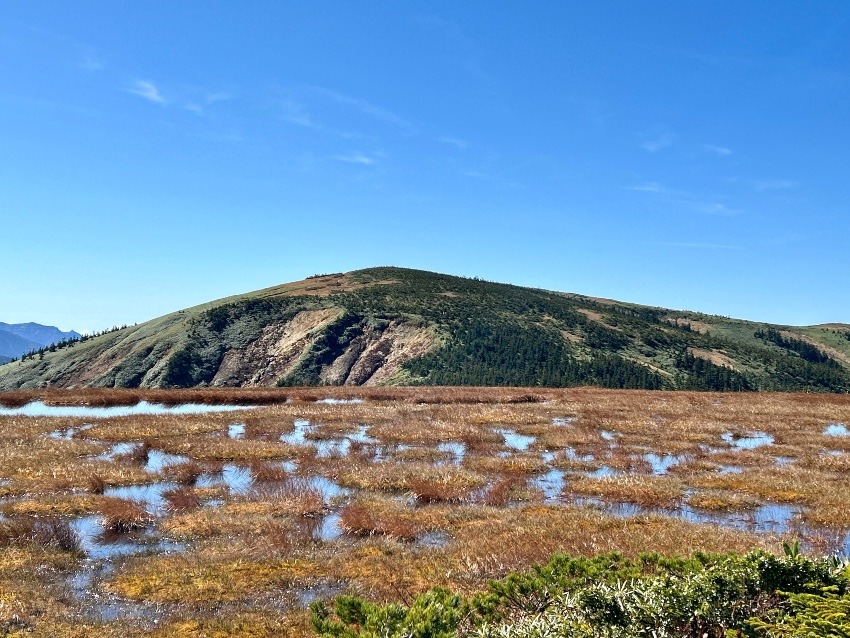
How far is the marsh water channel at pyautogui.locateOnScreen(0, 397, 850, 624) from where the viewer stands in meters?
15.4

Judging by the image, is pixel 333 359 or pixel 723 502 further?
pixel 333 359

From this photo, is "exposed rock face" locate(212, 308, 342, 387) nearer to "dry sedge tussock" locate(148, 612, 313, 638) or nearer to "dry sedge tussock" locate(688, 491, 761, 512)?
"dry sedge tussock" locate(688, 491, 761, 512)

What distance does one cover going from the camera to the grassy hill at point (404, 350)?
10525 centimetres

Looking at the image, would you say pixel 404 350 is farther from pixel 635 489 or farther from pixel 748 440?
pixel 635 489

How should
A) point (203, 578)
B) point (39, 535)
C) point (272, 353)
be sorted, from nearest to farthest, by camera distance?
point (203, 578), point (39, 535), point (272, 353)

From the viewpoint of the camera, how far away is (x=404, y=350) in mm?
111750

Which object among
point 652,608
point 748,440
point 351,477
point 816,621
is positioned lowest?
point 351,477

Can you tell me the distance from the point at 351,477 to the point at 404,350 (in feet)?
293

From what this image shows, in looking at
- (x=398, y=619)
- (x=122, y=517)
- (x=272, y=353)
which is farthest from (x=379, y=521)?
(x=272, y=353)

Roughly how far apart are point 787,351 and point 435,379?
550 ft

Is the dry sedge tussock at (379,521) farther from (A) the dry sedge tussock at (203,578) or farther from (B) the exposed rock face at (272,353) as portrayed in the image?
(B) the exposed rock face at (272,353)

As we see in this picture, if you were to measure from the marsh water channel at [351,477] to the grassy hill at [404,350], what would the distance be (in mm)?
61741

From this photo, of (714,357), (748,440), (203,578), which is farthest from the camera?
(714,357)

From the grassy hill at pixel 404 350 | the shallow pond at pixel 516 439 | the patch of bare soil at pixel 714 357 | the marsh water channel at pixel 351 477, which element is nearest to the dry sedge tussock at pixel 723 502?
the marsh water channel at pixel 351 477
